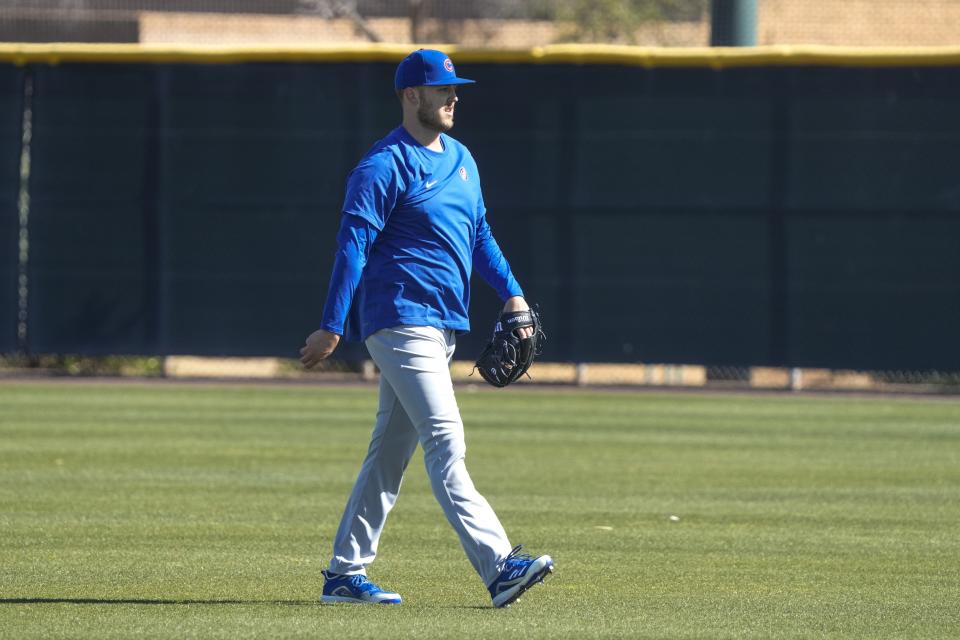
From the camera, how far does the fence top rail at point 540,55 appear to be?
58.0ft

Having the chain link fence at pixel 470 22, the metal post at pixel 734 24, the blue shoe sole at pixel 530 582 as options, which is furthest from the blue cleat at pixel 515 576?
the chain link fence at pixel 470 22

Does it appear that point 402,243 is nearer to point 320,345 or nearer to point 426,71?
point 320,345

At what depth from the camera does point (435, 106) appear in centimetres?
651

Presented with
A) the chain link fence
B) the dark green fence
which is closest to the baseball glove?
the dark green fence

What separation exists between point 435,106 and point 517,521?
127 inches

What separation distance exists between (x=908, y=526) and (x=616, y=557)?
1871 mm

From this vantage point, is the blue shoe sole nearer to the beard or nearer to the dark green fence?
the beard

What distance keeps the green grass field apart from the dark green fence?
2061mm

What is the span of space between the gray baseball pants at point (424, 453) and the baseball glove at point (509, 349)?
30cm

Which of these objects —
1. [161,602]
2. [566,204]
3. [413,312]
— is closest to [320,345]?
[413,312]

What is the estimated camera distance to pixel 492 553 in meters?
6.28

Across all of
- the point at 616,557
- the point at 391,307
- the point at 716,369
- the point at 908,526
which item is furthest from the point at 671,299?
the point at 391,307

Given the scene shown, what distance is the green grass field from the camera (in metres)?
6.37

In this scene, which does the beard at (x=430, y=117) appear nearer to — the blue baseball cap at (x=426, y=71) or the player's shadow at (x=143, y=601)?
the blue baseball cap at (x=426, y=71)
